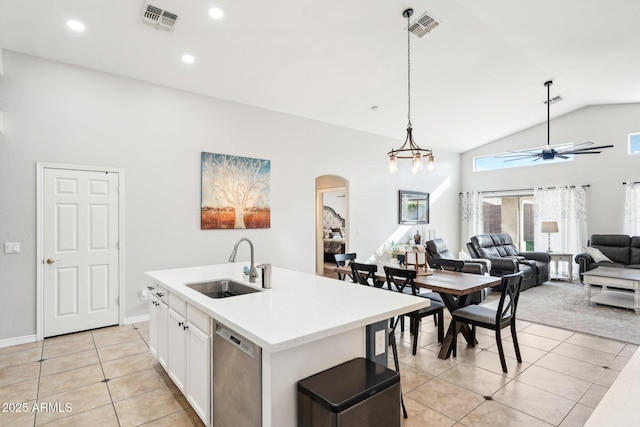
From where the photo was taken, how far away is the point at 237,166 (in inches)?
201

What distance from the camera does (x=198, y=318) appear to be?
2068 mm

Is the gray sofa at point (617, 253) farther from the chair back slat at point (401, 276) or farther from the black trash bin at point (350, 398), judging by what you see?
the black trash bin at point (350, 398)

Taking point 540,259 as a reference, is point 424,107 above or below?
above

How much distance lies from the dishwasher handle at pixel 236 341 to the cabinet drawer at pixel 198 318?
5.1 inches

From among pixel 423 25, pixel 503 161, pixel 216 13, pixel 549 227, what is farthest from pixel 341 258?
pixel 503 161

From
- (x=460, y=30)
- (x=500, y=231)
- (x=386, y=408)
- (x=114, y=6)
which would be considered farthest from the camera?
(x=500, y=231)

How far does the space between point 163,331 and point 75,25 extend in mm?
3128

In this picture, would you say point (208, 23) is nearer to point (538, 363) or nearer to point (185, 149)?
point (185, 149)

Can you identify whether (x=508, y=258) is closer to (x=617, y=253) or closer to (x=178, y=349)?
(x=617, y=253)

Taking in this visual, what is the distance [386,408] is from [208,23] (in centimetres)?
375

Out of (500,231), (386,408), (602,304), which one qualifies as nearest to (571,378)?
(386,408)

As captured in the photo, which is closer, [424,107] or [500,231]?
[424,107]

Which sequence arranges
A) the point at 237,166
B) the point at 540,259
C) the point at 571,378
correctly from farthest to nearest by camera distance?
the point at 540,259, the point at 237,166, the point at 571,378

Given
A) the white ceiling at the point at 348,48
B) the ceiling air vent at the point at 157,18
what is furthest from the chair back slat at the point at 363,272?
the ceiling air vent at the point at 157,18
